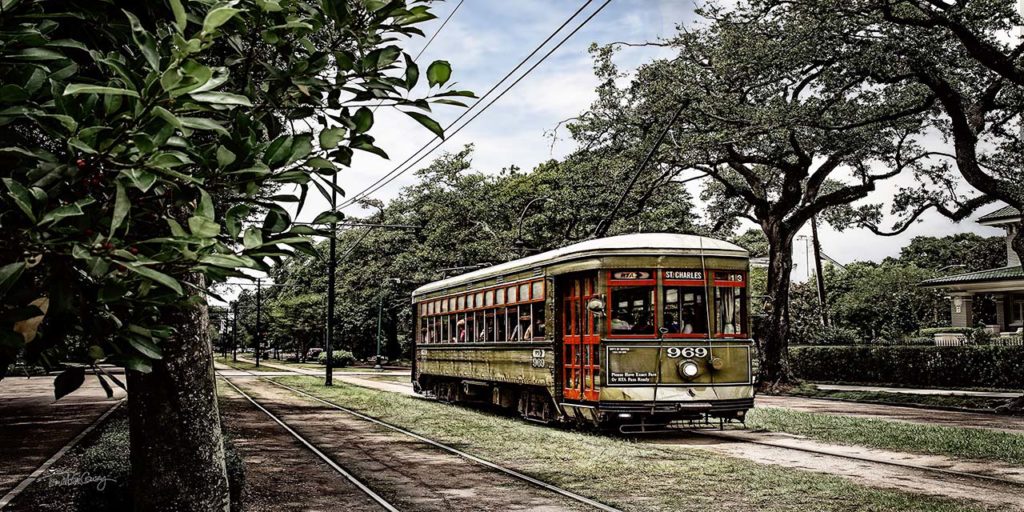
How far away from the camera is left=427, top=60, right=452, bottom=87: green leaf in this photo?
2875 mm

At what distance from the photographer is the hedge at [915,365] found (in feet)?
96.3

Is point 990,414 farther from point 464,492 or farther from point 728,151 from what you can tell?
point 464,492

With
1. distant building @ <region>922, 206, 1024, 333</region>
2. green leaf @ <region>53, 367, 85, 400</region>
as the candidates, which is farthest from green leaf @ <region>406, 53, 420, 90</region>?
distant building @ <region>922, 206, 1024, 333</region>

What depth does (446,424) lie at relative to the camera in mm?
18000

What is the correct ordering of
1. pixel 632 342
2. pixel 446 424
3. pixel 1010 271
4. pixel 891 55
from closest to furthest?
pixel 632 342 < pixel 446 424 < pixel 891 55 < pixel 1010 271

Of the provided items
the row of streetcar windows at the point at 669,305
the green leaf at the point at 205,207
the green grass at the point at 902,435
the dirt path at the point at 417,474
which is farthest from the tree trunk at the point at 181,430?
the green grass at the point at 902,435

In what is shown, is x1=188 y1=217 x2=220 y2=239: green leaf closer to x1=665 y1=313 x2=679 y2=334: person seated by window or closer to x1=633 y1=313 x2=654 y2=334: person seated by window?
x1=633 y1=313 x2=654 y2=334: person seated by window

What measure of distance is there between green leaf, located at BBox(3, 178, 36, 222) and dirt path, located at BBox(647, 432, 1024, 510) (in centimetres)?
945

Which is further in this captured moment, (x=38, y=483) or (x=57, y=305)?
(x=38, y=483)

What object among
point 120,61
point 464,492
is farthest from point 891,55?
point 120,61

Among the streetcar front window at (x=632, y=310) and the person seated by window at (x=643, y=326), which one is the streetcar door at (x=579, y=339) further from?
the person seated by window at (x=643, y=326)

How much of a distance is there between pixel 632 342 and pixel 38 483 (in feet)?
29.3

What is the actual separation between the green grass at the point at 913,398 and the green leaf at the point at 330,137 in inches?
908

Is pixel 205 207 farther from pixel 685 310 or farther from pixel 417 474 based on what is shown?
pixel 685 310
